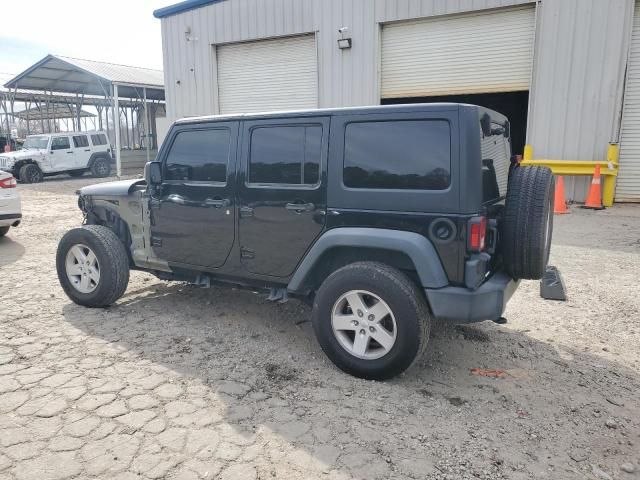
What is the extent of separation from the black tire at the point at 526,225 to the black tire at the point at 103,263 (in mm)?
3341

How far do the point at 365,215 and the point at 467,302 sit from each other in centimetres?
86

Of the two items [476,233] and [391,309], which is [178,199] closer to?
[391,309]

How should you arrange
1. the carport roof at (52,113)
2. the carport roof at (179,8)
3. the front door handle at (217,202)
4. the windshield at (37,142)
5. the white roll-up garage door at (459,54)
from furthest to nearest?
the carport roof at (52,113), the windshield at (37,142), the carport roof at (179,8), the white roll-up garage door at (459,54), the front door handle at (217,202)

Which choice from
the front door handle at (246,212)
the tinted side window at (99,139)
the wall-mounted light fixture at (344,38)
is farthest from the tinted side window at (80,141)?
the front door handle at (246,212)

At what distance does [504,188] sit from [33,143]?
20.3m

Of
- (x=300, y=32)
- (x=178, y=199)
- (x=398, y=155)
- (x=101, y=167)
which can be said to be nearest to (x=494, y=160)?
(x=398, y=155)

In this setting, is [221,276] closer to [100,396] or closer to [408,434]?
[100,396]

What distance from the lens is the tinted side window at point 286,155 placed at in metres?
3.53

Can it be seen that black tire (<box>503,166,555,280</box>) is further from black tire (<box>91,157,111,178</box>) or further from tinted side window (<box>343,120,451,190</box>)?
black tire (<box>91,157,111,178</box>)

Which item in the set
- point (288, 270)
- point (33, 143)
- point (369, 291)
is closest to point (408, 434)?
point (369, 291)

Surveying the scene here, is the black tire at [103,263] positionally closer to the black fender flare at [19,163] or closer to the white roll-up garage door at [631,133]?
the white roll-up garage door at [631,133]

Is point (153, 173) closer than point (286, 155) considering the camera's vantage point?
No

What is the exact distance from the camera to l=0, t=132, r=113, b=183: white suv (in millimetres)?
18359

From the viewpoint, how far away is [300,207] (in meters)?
3.55
